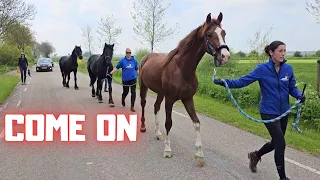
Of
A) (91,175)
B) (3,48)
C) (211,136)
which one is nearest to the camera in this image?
(91,175)

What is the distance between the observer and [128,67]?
32.4 ft

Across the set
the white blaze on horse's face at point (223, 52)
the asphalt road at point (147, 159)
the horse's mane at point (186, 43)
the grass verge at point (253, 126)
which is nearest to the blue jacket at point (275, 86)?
the white blaze on horse's face at point (223, 52)

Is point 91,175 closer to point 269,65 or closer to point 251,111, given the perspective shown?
point 269,65

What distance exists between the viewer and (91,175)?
4727 mm

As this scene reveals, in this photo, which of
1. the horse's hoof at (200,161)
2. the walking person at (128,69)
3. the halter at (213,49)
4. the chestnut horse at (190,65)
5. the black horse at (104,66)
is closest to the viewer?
the halter at (213,49)

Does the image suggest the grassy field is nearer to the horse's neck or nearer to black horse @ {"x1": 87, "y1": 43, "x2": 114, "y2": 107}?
the horse's neck

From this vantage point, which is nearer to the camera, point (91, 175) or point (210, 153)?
point (91, 175)

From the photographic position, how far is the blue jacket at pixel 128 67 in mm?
9852

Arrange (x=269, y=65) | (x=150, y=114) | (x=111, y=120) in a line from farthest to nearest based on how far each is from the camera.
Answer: (x=150, y=114)
(x=111, y=120)
(x=269, y=65)

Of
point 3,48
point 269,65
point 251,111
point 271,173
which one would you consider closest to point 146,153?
point 271,173

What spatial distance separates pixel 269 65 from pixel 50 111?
7.46 meters

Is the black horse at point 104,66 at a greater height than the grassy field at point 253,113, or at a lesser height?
greater

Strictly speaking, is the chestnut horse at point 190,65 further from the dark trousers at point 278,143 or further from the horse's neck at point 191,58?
the dark trousers at point 278,143

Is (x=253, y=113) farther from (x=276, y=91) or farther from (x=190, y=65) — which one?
(x=276, y=91)
